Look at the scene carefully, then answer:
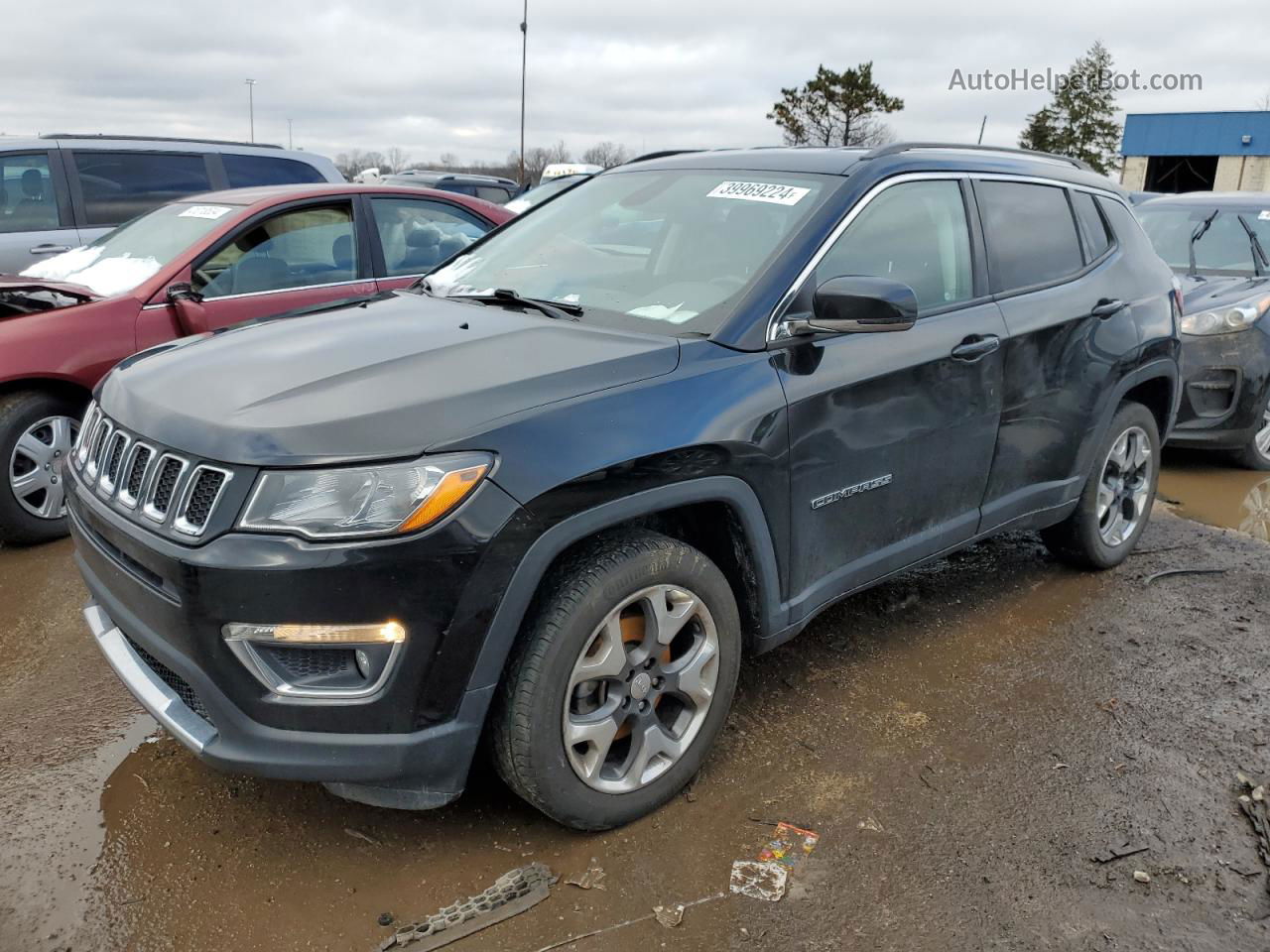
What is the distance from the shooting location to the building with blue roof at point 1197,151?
133 feet

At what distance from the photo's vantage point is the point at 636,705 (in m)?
2.61

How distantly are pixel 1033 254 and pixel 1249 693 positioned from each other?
1769 millimetres

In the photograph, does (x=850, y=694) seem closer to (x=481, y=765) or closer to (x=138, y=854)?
(x=481, y=765)

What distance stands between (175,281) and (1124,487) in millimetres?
4606

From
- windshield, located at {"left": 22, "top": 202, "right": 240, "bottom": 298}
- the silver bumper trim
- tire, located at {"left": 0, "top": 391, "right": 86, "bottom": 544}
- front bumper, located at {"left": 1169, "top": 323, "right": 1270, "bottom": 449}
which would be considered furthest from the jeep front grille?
front bumper, located at {"left": 1169, "top": 323, "right": 1270, "bottom": 449}

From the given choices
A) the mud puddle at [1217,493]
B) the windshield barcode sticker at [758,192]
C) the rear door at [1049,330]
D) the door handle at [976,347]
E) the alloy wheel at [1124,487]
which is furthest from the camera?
the mud puddle at [1217,493]

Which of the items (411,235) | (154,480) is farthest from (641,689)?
(411,235)

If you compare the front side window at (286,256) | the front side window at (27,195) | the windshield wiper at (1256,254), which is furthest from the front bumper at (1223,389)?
the front side window at (27,195)

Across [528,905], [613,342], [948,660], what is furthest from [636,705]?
[948,660]

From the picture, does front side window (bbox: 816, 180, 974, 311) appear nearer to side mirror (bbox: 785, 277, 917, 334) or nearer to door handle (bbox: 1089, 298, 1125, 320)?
side mirror (bbox: 785, 277, 917, 334)

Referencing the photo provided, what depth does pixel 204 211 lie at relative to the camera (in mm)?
5297

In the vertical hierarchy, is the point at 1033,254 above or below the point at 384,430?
above

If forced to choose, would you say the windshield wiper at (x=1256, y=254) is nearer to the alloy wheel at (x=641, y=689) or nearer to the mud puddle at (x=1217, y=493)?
the mud puddle at (x=1217, y=493)

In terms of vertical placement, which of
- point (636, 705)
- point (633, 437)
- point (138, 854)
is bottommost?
point (138, 854)
